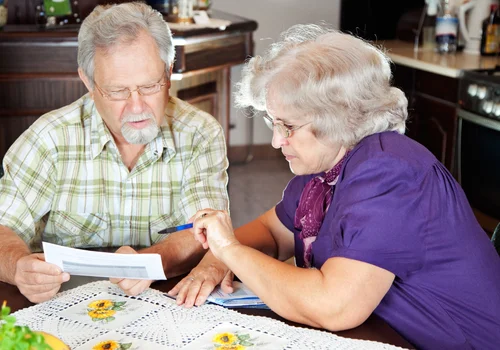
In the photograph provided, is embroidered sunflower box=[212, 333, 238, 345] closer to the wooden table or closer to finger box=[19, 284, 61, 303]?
the wooden table

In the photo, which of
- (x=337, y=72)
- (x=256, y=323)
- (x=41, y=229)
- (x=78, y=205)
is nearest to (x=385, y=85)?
(x=337, y=72)

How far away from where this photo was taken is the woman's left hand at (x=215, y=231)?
1542 mm

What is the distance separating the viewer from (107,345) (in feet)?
4.35

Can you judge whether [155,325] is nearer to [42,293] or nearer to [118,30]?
[42,293]

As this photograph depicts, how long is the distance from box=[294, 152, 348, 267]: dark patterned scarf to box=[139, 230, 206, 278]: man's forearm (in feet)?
0.88

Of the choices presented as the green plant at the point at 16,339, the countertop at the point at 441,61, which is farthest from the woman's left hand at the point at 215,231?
the countertop at the point at 441,61

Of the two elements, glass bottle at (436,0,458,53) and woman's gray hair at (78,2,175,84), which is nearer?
woman's gray hair at (78,2,175,84)

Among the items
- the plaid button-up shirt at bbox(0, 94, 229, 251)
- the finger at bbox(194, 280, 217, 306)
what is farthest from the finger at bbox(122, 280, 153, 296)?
the plaid button-up shirt at bbox(0, 94, 229, 251)

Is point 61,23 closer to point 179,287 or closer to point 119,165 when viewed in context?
point 119,165

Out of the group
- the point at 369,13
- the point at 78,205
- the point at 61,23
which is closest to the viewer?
the point at 78,205

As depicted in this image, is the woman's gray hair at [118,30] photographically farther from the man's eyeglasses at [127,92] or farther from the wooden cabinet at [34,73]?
the wooden cabinet at [34,73]

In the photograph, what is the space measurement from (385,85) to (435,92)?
8.01ft

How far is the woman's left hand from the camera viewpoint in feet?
5.06

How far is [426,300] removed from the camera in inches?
59.1
